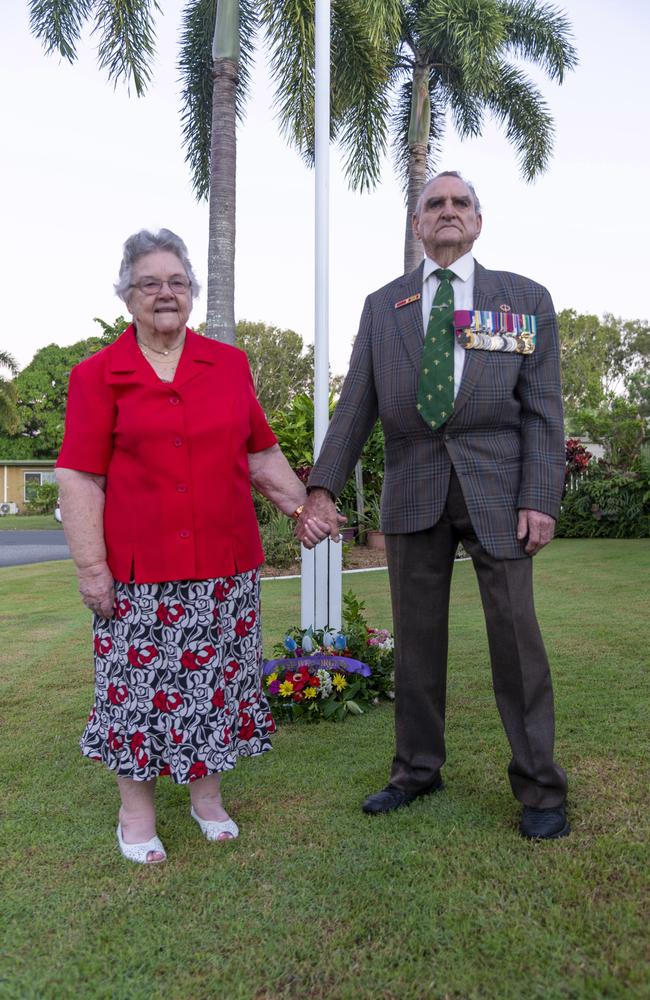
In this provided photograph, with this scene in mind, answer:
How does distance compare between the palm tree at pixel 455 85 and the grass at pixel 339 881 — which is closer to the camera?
the grass at pixel 339 881

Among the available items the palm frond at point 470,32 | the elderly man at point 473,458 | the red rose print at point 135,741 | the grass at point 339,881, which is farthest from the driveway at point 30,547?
the palm frond at point 470,32

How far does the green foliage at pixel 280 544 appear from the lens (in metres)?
10.9

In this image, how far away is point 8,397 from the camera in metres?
38.4

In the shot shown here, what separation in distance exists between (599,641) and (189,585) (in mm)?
3886

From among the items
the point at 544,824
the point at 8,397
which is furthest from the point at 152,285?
the point at 8,397

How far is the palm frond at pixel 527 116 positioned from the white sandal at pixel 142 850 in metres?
17.6

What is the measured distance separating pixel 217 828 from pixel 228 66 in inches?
458

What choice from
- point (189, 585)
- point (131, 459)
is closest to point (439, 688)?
point (189, 585)

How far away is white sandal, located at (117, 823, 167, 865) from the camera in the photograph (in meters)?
2.60

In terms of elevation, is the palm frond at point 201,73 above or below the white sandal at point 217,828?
above

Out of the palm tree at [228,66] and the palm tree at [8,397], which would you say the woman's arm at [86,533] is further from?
the palm tree at [8,397]

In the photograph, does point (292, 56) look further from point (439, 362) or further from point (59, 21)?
point (439, 362)

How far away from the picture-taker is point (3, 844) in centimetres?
273

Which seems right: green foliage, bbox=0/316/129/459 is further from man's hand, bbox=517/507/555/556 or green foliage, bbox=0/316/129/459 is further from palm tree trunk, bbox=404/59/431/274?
man's hand, bbox=517/507/555/556
